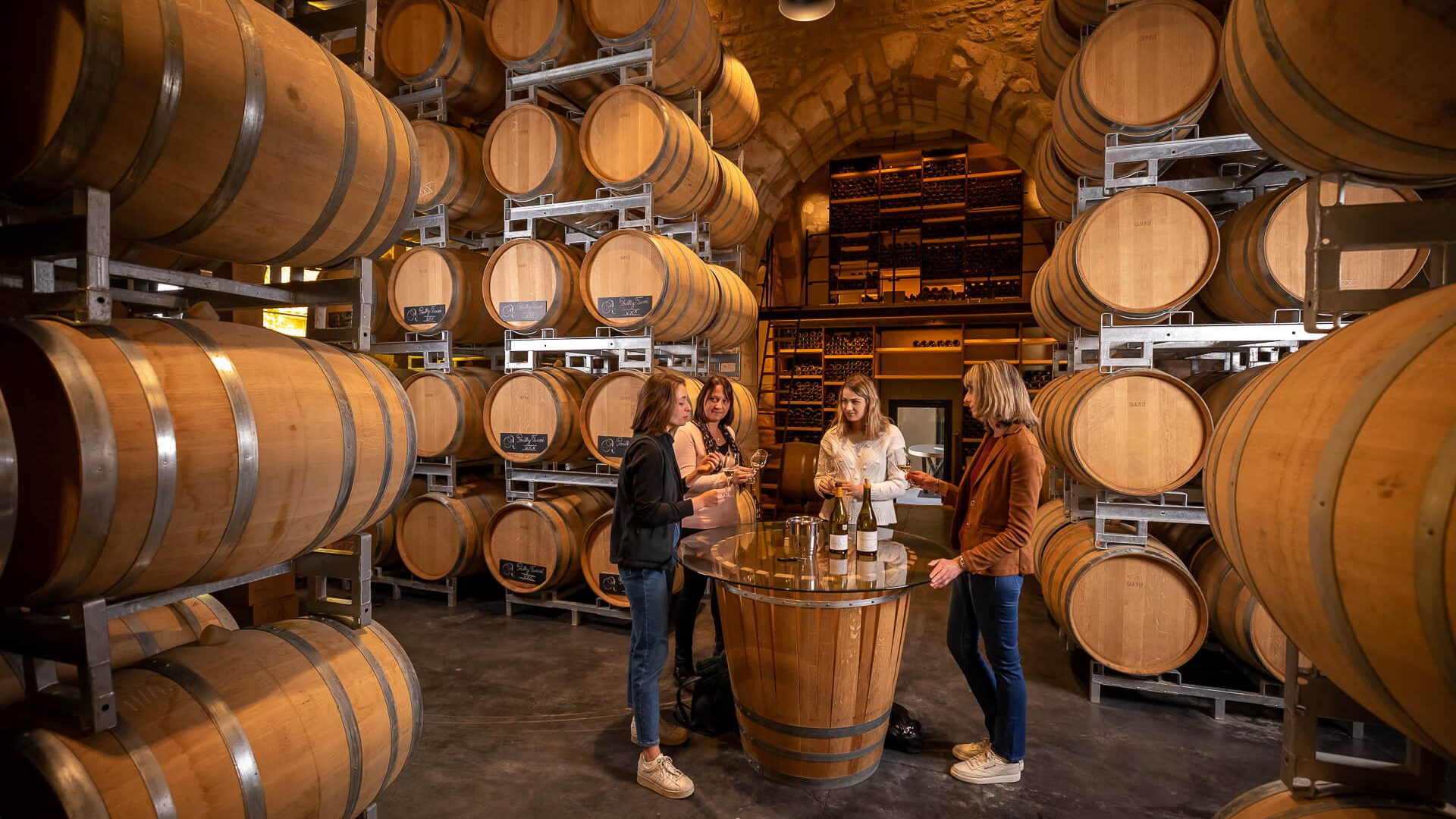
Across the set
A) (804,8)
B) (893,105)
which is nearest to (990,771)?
(804,8)

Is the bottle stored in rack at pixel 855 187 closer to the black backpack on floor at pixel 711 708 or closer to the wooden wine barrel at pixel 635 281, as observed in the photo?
the wooden wine barrel at pixel 635 281

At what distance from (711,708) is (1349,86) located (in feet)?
10.4

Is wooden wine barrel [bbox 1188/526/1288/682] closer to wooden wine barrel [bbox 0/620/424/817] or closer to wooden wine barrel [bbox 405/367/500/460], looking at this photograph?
wooden wine barrel [bbox 0/620/424/817]

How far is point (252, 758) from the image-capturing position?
4.81ft

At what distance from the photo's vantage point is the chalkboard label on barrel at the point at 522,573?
475 cm

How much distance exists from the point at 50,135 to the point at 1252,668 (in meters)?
5.14

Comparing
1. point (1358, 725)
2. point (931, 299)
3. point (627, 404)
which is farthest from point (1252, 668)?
point (931, 299)

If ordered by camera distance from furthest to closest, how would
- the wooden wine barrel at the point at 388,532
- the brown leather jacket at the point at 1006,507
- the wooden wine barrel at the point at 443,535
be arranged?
1. the wooden wine barrel at the point at 388,532
2. the wooden wine barrel at the point at 443,535
3. the brown leather jacket at the point at 1006,507

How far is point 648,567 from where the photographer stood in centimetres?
279

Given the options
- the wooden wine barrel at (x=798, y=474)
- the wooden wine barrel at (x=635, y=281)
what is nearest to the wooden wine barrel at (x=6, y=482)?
the wooden wine barrel at (x=635, y=281)

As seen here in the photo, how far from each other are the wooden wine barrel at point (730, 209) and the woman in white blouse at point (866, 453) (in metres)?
2.58

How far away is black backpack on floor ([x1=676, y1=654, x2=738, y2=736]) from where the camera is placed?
330 cm

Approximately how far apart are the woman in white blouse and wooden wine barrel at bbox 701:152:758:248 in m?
2.58

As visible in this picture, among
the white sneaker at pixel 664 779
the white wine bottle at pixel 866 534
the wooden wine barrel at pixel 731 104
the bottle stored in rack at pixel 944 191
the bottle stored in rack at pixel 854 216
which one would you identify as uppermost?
the bottle stored in rack at pixel 944 191
